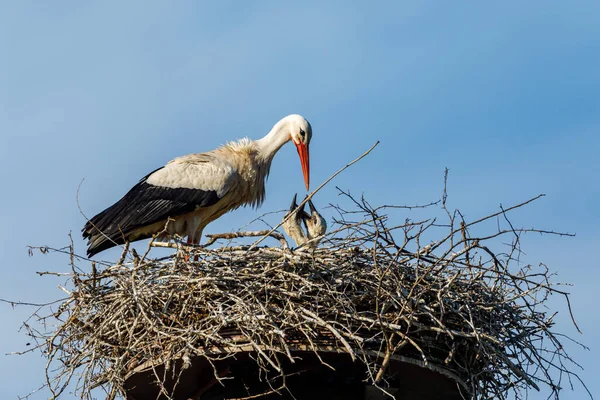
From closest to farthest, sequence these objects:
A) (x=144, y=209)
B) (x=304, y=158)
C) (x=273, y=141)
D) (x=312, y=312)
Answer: (x=312, y=312) → (x=144, y=209) → (x=304, y=158) → (x=273, y=141)

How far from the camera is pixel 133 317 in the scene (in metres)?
5.00

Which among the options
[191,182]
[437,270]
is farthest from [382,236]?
[191,182]

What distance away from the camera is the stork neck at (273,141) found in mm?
8062

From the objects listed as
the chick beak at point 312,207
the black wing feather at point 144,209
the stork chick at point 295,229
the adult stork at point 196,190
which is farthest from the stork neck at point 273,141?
the stork chick at point 295,229

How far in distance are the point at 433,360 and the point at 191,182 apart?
332cm

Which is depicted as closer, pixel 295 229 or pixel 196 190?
pixel 295 229

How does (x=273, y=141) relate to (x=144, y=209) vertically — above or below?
above

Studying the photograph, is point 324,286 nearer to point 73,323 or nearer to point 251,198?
point 73,323

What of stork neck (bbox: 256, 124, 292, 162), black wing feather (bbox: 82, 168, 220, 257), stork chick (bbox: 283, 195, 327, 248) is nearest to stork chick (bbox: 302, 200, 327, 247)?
stork chick (bbox: 283, 195, 327, 248)

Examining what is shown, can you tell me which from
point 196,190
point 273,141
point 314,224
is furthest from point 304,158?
point 314,224

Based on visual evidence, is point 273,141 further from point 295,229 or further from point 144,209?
point 295,229

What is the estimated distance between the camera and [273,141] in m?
8.12

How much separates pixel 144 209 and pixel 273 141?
1.30 meters

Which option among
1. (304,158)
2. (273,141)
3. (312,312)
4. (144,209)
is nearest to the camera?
(312,312)
